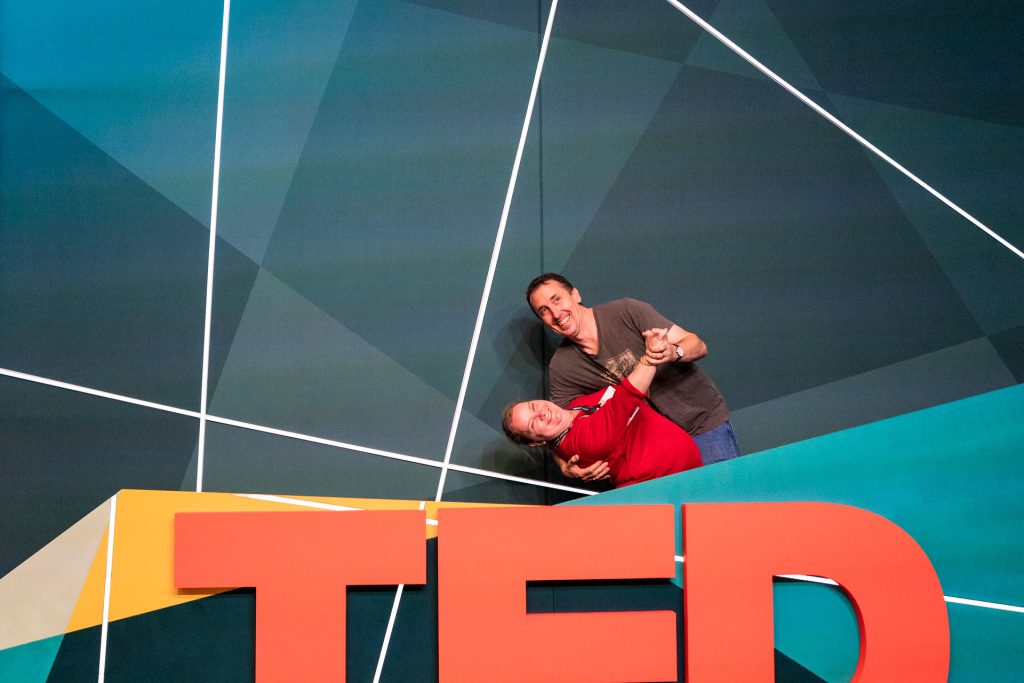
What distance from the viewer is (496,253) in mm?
3467

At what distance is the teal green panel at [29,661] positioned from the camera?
2945 millimetres

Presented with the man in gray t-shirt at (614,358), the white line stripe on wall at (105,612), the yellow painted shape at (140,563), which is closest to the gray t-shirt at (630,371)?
the man in gray t-shirt at (614,358)

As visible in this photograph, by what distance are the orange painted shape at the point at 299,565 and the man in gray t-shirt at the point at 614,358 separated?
774mm

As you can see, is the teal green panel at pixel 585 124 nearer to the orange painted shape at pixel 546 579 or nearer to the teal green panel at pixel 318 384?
the teal green panel at pixel 318 384

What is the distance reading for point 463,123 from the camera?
3.50m

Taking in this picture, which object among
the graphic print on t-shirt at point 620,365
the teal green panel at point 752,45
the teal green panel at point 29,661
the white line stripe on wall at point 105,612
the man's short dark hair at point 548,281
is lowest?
the teal green panel at point 29,661

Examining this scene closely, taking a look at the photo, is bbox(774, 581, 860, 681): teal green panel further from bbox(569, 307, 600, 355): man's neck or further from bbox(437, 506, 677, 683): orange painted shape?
bbox(569, 307, 600, 355): man's neck

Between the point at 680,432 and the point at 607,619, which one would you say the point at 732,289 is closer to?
the point at 680,432

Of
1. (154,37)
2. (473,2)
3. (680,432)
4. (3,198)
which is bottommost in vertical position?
(680,432)

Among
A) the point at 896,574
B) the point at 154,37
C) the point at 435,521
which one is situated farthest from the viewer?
the point at 154,37

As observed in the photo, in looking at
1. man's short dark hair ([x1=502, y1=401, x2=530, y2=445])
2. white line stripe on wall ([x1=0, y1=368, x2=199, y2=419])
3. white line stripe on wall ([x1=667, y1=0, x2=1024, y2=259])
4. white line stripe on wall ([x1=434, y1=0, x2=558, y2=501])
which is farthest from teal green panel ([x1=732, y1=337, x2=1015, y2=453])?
white line stripe on wall ([x1=0, y1=368, x2=199, y2=419])

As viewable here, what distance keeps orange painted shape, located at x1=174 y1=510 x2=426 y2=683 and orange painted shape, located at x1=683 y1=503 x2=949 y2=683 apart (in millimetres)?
853

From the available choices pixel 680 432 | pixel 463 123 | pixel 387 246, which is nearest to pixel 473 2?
pixel 463 123

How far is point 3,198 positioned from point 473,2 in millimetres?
1801
